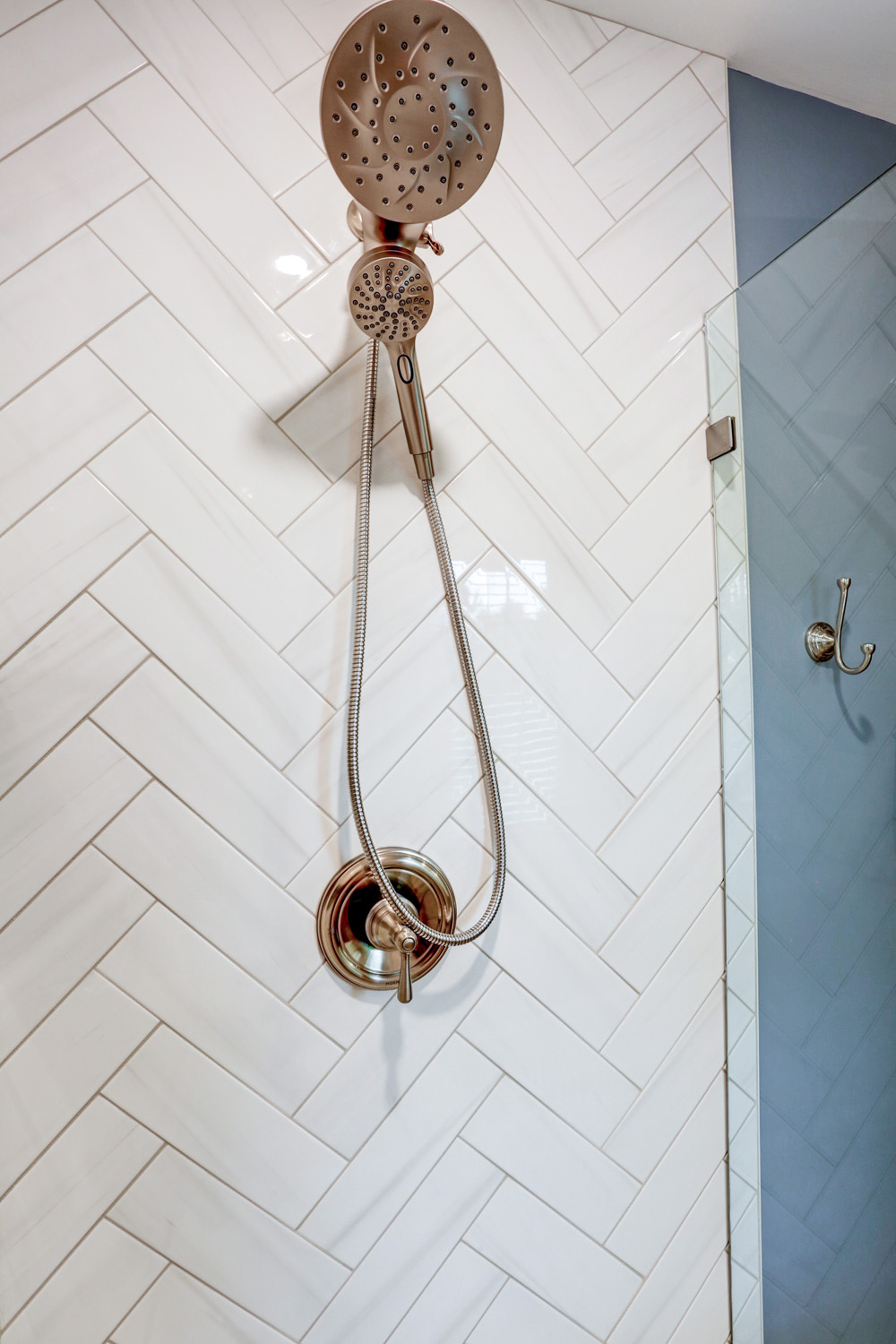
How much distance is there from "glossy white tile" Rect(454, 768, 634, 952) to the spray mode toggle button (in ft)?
1.57

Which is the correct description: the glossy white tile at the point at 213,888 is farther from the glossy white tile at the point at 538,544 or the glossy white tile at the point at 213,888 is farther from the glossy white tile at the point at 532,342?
the glossy white tile at the point at 532,342

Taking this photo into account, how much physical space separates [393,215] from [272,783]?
600mm

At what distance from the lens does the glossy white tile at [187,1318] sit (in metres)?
0.83

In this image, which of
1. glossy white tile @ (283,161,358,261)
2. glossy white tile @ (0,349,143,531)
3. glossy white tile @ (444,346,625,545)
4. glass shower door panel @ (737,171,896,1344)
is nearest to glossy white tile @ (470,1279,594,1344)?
glass shower door panel @ (737,171,896,1344)

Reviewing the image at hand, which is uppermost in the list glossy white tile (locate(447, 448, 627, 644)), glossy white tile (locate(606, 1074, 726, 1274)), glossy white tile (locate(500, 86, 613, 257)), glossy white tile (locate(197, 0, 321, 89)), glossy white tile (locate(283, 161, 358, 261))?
glossy white tile (locate(500, 86, 613, 257))

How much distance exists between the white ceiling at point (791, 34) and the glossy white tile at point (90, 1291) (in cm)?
162

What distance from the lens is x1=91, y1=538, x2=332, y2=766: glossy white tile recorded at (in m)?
Result: 0.89

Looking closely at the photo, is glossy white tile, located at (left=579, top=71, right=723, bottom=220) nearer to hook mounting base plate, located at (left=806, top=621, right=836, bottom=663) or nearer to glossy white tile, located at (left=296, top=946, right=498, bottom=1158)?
hook mounting base plate, located at (left=806, top=621, right=836, bottom=663)

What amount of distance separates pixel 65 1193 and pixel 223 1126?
0.16 meters

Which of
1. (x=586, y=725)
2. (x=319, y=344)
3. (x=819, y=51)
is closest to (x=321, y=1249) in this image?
(x=586, y=725)

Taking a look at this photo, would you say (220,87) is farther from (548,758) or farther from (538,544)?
(548,758)

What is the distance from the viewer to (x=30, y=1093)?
808mm

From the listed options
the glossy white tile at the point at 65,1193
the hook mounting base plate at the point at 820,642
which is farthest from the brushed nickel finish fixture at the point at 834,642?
the glossy white tile at the point at 65,1193

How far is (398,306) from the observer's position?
852 mm
